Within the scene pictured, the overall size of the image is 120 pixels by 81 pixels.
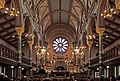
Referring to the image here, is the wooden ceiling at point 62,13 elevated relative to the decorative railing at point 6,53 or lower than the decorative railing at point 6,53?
elevated

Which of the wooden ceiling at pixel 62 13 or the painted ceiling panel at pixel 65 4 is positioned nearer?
the wooden ceiling at pixel 62 13

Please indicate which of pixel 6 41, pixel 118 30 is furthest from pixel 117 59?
pixel 6 41

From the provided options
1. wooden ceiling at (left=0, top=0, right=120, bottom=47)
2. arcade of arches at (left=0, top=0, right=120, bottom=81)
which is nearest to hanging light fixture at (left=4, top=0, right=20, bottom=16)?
arcade of arches at (left=0, top=0, right=120, bottom=81)

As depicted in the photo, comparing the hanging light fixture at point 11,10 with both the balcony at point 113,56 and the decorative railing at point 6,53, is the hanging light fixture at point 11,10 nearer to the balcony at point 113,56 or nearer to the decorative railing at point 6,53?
the decorative railing at point 6,53

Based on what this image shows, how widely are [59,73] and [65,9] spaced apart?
2064 cm

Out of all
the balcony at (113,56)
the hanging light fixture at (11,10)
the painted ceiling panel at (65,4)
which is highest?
the painted ceiling panel at (65,4)

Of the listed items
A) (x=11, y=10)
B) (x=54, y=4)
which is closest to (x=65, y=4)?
(x=54, y=4)

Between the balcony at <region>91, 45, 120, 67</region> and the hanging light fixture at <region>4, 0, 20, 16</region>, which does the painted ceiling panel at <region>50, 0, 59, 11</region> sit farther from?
the balcony at <region>91, 45, 120, 67</region>

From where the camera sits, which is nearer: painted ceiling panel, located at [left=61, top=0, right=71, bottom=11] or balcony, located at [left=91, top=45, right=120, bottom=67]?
balcony, located at [left=91, top=45, right=120, bottom=67]

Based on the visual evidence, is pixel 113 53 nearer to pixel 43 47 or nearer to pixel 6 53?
pixel 6 53

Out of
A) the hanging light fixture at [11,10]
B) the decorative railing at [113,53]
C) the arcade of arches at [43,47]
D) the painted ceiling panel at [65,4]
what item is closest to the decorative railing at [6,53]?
the arcade of arches at [43,47]

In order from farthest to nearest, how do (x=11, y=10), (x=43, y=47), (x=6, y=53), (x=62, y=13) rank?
(x=62, y=13)
(x=43, y=47)
(x=6, y=53)
(x=11, y=10)

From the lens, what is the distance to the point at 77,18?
155 feet

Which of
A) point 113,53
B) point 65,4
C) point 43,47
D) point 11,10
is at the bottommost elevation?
point 113,53
